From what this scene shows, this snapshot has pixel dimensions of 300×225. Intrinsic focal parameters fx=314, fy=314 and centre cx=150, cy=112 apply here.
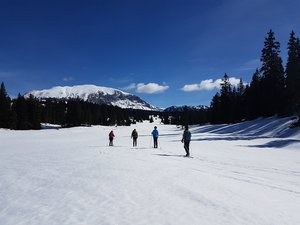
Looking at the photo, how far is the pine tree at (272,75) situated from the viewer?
2418 inches

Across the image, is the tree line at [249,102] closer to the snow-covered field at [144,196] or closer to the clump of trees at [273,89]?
the clump of trees at [273,89]

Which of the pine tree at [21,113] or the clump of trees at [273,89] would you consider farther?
the pine tree at [21,113]

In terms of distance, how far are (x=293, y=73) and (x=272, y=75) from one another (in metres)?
15.0

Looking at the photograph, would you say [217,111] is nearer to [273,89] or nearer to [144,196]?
[273,89]

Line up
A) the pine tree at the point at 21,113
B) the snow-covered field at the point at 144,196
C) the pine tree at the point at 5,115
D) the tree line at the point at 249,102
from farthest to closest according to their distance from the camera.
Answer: the pine tree at the point at 21,113 < the pine tree at the point at 5,115 < the tree line at the point at 249,102 < the snow-covered field at the point at 144,196

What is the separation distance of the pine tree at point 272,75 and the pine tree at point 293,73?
8.40 meters

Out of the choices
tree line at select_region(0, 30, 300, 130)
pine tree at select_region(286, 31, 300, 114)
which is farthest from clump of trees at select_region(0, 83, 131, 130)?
pine tree at select_region(286, 31, 300, 114)

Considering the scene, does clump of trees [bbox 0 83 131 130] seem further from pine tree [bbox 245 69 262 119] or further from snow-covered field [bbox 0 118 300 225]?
snow-covered field [bbox 0 118 300 225]

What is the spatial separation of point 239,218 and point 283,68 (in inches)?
2524

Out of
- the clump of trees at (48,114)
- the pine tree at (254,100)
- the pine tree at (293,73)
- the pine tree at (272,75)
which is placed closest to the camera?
the pine tree at (293,73)

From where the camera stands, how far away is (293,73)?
47.6 metres

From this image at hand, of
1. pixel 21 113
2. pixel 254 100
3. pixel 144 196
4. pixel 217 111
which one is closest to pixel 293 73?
pixel 254 100

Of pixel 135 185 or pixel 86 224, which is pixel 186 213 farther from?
pixel 135 185

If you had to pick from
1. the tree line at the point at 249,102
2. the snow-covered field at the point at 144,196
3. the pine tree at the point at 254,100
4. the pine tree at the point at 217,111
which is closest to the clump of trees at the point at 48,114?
the tree line at the point at 249,102
